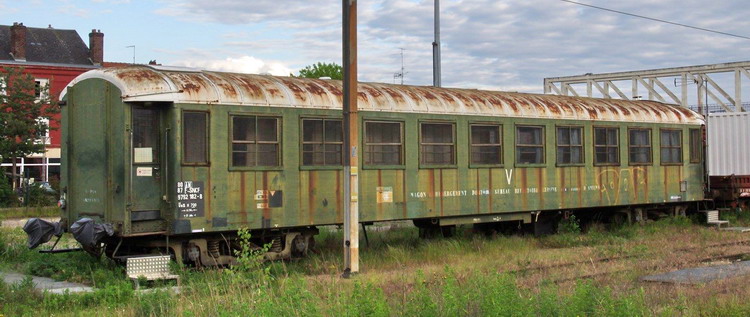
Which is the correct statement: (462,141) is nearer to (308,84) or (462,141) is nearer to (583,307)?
(308,84)

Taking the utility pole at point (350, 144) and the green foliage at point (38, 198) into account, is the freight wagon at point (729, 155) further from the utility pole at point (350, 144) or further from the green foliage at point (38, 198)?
the green foliage at point (38, 198)

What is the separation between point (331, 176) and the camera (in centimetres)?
1334

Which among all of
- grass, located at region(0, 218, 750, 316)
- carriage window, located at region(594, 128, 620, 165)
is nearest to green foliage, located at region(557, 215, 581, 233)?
grass, located at region(0, 218, 750, 316)

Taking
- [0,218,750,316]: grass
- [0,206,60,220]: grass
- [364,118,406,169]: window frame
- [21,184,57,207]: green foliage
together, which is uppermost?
[364,118,406,169]: window frame

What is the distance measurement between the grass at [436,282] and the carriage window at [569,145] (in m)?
1.65

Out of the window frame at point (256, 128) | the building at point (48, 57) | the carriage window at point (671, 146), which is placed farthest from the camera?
the building at point (48, 57)

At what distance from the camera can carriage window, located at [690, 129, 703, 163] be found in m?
20.5

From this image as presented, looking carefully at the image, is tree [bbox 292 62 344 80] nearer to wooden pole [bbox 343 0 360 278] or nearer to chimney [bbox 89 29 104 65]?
chimney [bbox 89 29 104 65]

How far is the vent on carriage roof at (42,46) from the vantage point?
147 feet

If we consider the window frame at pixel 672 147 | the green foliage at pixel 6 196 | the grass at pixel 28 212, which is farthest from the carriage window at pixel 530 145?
the green foliage at pixel 6 196

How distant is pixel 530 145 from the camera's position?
16.5 metres

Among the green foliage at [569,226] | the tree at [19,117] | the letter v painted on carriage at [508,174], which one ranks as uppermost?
the tree at [19,117]

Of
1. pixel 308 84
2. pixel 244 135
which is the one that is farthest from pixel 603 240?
pixel 244 135

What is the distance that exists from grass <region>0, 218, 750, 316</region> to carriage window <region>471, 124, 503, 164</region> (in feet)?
5.34
